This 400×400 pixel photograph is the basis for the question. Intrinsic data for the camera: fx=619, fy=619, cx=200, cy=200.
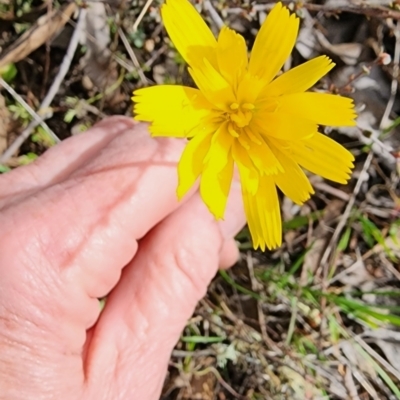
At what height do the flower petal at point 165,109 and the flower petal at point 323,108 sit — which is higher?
the flower petal at point 165,109

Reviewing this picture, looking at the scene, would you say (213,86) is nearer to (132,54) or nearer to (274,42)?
(274,42)

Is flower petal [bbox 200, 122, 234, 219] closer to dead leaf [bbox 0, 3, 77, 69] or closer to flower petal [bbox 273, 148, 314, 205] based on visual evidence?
flower petal [bbox 273, 148, 314, 205]

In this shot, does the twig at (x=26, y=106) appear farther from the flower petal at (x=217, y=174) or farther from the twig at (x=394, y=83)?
the twig at (x=394, y=83)

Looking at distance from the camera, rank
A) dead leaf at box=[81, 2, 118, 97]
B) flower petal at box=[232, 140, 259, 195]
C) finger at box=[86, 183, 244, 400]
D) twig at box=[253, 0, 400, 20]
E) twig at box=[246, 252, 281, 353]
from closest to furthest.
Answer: flower petal at box=[232, 140, 259, 195]
finger at box=[86, 183, 244, 400]
twig at box=[253, 0, 400, 20]
dead leaf at box=[81, 2, 118, 97]
twig at box=[246, 252, 281, 353]

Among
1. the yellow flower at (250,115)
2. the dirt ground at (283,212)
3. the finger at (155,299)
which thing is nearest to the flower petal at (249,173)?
the yellow flower at (250,115)

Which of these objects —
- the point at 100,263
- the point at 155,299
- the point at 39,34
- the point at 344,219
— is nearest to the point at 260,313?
the point at 344,219

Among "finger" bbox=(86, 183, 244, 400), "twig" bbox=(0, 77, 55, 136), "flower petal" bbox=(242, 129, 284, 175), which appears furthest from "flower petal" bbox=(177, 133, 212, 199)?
"twig" bbox=(0, 77, 55, 136)
